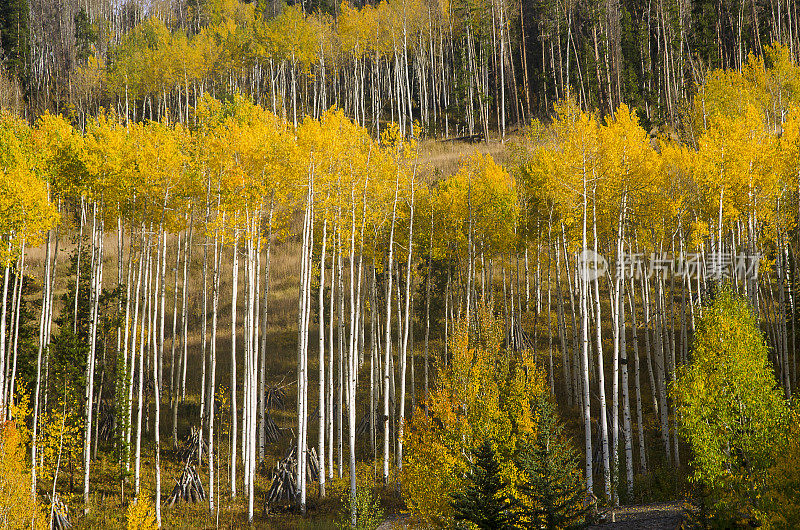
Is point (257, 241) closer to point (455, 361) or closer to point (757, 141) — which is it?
point (455, 361)

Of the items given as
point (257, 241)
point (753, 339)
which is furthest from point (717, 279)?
point (257, 241)

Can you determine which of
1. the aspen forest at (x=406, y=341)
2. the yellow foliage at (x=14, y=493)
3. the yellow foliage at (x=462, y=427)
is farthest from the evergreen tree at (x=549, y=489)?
the yellow foliage at (x=14, y=493)

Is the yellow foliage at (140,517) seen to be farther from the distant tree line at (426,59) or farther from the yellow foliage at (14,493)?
the distant tree line at (426,59)

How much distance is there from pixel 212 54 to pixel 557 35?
30.5m

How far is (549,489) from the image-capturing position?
1276 centimetres

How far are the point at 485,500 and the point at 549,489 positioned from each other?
1447 millimetres

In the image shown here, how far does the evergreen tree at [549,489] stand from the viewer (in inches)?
493

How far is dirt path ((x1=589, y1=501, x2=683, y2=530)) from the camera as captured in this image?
46.9ft

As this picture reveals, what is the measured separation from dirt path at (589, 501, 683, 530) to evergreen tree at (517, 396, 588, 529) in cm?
139

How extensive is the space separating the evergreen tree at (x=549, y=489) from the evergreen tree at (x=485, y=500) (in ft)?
1.45

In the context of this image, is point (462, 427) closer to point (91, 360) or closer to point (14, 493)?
point (91, 360)

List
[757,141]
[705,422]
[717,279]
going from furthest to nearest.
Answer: [757,141] < [717,279] < [705,422]

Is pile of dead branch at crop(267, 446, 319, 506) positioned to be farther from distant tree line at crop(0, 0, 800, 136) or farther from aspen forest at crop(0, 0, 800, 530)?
distant tree line at crop(0, 0, 800, 136)

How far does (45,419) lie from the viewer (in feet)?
58.5
